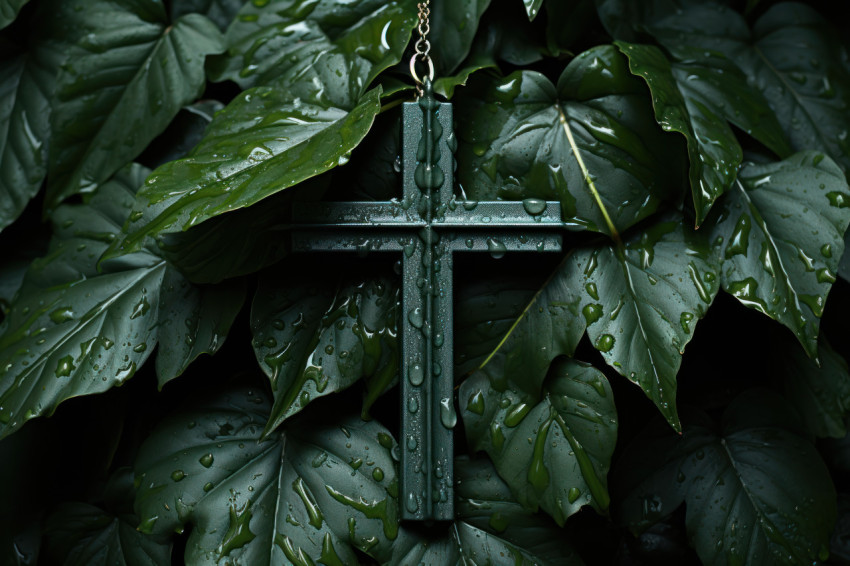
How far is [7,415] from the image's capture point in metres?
0.86

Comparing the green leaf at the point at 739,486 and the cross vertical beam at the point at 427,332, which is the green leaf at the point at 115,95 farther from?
the green leaf at the point at 739,486

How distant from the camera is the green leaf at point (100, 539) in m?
0.94

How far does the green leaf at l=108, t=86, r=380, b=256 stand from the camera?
736 millimetres

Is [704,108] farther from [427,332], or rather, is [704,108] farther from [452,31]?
[427,332]

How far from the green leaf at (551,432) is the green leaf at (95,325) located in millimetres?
363

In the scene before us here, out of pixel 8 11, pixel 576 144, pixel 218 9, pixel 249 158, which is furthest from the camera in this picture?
pixel 218 9

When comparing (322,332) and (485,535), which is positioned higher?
(322,332)

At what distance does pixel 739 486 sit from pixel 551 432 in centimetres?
29

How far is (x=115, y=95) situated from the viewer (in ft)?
3.55

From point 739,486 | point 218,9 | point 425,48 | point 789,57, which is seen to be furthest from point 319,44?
point 739,486

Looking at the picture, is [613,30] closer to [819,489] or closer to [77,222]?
[819,489]

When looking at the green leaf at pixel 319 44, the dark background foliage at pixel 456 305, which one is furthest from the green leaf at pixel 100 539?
the green leaf at pixel 319 44

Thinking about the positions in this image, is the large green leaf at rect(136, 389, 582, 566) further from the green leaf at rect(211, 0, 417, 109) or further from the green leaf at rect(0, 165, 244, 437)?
the green leaf at rect(211, 0, 417, 109)

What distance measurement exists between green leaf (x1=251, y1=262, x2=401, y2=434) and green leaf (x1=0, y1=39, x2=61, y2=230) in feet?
1.57
